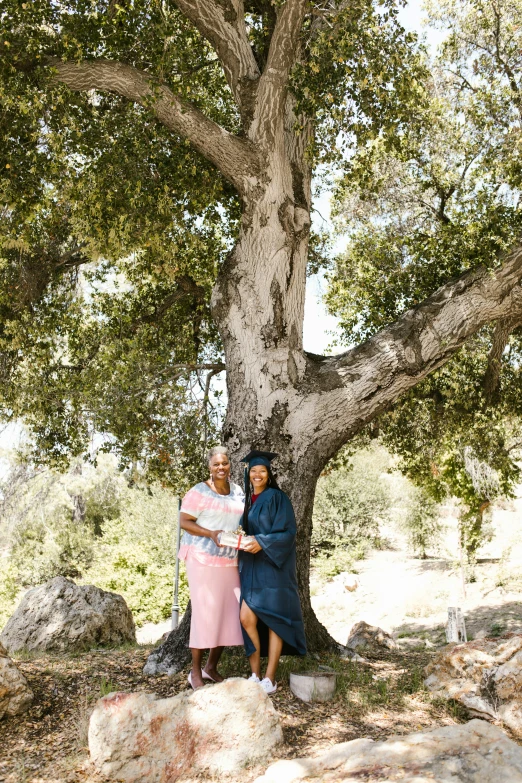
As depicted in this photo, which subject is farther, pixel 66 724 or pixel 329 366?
Result: pixel 329 366

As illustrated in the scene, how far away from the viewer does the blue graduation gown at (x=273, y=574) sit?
16.5 ft

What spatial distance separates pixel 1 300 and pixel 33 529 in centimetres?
1517

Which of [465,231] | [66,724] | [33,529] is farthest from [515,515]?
[66,724]

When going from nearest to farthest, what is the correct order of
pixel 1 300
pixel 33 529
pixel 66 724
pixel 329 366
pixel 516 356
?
pixel 66 724 < pixel 329 366 < pixel 1 300 < pixel 516 356 < pixel 33 529

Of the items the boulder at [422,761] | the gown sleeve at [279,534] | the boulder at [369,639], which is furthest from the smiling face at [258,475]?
A: the boulder at [369,639]

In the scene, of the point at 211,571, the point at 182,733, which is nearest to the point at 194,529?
the point at 211,571

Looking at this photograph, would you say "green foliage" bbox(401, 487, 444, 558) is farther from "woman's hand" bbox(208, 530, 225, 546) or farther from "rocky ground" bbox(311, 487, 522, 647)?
"woman's hand" bbox(208, 530, 225, 546)

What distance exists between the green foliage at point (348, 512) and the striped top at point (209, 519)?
53.8ft

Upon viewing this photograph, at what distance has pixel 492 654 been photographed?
17.4ft

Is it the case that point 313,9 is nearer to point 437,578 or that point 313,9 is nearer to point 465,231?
point 465,231

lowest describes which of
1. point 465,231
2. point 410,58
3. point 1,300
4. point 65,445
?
point 65,445

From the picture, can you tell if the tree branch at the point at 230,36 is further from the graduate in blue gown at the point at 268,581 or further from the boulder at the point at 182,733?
the boulder at the point at 182,733

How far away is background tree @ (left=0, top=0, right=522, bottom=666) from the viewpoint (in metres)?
6.69

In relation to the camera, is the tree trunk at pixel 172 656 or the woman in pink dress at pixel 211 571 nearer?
the woman in pink dress at pixel 211 571
